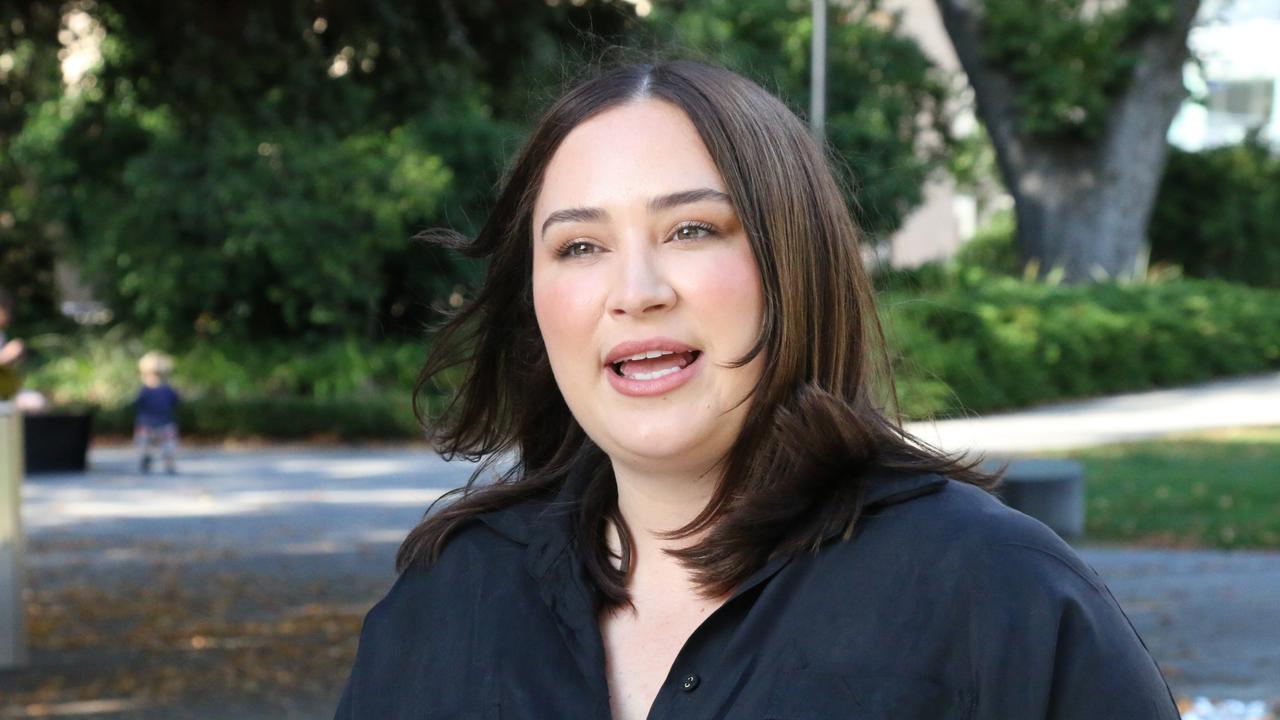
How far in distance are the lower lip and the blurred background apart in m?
0.55

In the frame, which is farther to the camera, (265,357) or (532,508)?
(265,357)

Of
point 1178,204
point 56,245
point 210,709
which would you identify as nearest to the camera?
point 210,709

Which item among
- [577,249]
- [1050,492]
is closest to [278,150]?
[1050,492]

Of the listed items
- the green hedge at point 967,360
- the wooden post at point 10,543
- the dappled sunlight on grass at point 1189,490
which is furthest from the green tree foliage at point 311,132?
→ the dappled sunlight on grass at point 1189,490

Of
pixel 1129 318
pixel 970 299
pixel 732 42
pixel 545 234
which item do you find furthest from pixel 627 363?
pixel 732 42

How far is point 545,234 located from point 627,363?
184 millimetres

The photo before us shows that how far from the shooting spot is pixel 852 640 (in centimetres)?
163

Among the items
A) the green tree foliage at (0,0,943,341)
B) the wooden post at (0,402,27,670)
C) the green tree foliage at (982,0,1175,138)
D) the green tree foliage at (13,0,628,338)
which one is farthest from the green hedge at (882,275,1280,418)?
the wooden post at (0,402,27,670)

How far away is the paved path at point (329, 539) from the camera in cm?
798

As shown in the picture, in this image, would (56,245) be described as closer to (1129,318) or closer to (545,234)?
(1129,318)

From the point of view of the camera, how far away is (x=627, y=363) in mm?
1832

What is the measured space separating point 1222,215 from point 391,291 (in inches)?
616

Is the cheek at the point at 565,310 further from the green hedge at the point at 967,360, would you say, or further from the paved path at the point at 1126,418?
the green hedge at the point at 967,360

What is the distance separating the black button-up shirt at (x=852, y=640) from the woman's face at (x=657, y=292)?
0.58ft
